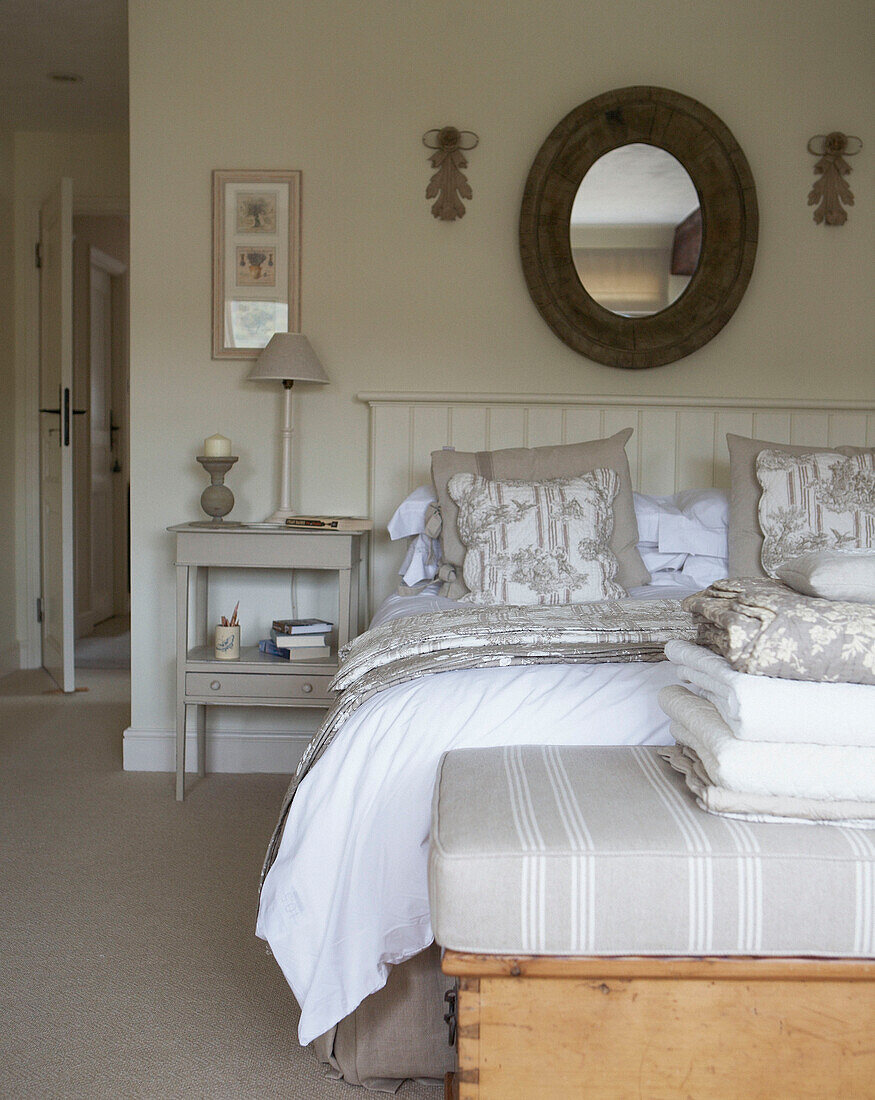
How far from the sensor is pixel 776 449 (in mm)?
2850

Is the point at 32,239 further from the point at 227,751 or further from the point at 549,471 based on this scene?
the point at 549,471

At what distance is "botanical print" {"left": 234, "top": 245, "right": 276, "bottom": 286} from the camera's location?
3359mm

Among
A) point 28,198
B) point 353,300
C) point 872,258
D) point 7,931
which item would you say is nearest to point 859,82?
point 872,258

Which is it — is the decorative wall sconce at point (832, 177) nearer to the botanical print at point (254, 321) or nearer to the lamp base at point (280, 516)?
the botanical print at point (254, 321)

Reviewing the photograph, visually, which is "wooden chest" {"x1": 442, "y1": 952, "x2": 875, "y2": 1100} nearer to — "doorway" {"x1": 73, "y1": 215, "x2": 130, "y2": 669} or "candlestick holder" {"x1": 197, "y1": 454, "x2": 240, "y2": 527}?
"candlestick holder" {"x1": 197, "y1": 454, "x2": 240, "y2": 527}

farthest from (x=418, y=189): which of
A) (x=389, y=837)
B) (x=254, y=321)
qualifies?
(x=389, y=837)

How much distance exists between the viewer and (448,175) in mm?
3297

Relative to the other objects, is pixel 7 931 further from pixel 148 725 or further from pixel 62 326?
pixel 62 326

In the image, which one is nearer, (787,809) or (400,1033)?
(787,809)

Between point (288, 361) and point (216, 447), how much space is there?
0.36 meters

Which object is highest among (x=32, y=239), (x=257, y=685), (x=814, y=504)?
(x=32, y=239)

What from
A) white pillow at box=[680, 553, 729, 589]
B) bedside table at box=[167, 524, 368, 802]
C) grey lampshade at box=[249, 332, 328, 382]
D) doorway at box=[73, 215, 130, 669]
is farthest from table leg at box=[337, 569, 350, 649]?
doorway at box=[73, 215, 130, 669]

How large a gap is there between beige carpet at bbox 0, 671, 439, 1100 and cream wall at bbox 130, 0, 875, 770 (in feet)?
1.66

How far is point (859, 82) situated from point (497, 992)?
3232mm
